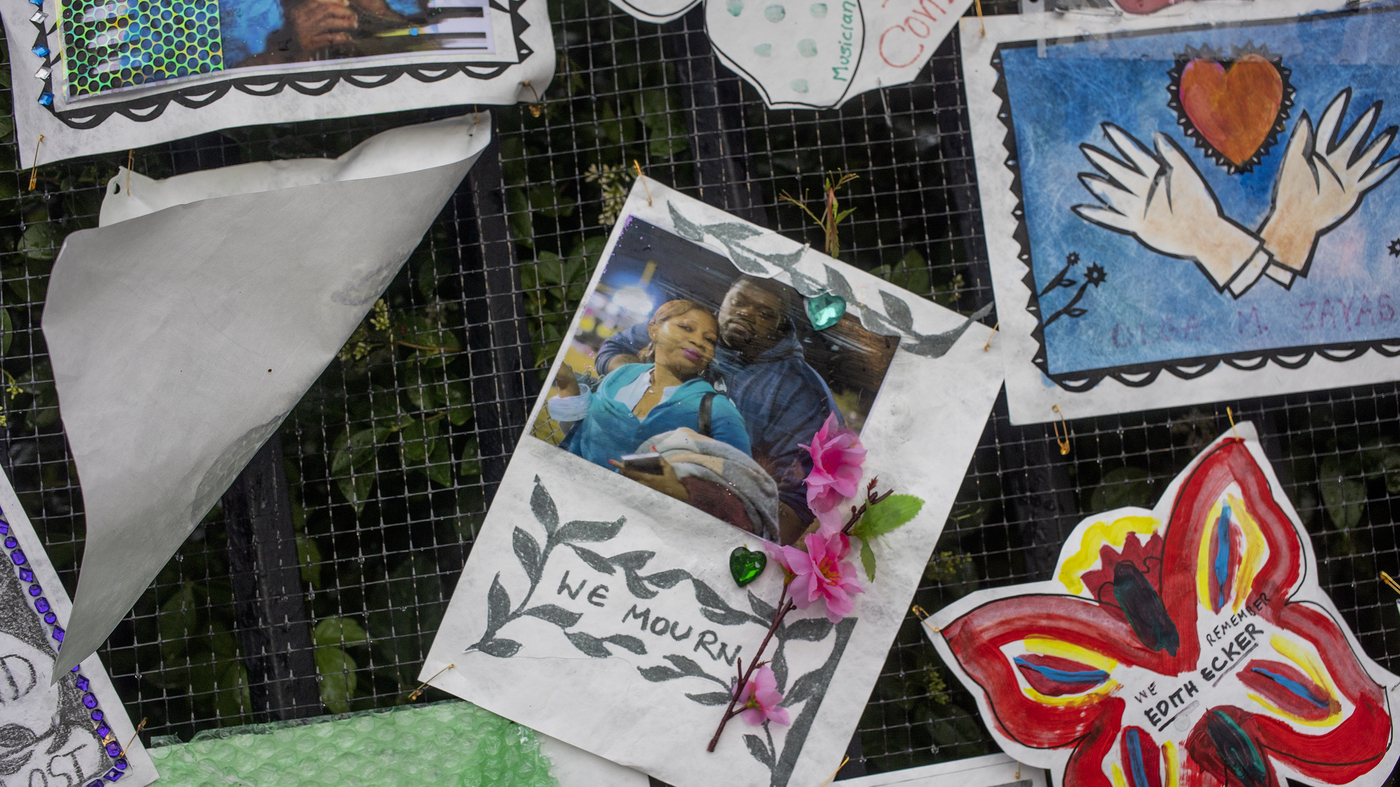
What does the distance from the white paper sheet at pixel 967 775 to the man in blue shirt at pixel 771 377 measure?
0.67 ft

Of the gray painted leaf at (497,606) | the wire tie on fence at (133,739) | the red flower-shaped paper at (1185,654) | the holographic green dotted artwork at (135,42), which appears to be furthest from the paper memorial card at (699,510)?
the holographic green dotted artwork at (135,42)

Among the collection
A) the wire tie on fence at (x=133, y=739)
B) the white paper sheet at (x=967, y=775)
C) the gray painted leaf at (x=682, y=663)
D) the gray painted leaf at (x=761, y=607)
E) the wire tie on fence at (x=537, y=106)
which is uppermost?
the wire tie on fence at (x=537, y=106)

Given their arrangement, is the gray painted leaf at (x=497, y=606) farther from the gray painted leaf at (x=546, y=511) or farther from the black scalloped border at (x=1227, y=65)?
the black scalloped border at (x=1227, y=65)

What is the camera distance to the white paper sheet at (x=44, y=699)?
24.4 inches

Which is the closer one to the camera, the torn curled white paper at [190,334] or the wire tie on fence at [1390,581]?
the torn curled white paper at [190,334]

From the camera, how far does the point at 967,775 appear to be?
64 centimetres

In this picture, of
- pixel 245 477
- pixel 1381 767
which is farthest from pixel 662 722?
pixel 1381 767

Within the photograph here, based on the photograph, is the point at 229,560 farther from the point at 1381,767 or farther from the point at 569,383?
the point at 1381,767

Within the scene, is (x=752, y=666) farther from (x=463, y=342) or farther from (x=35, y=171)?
(x=35, y=171)

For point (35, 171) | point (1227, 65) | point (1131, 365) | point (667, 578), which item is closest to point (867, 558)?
point (667, 578)

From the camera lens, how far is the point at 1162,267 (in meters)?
0.64

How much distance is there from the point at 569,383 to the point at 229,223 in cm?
26

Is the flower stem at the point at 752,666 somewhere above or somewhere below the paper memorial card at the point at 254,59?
below

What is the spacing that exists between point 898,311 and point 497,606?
1.26 ft
